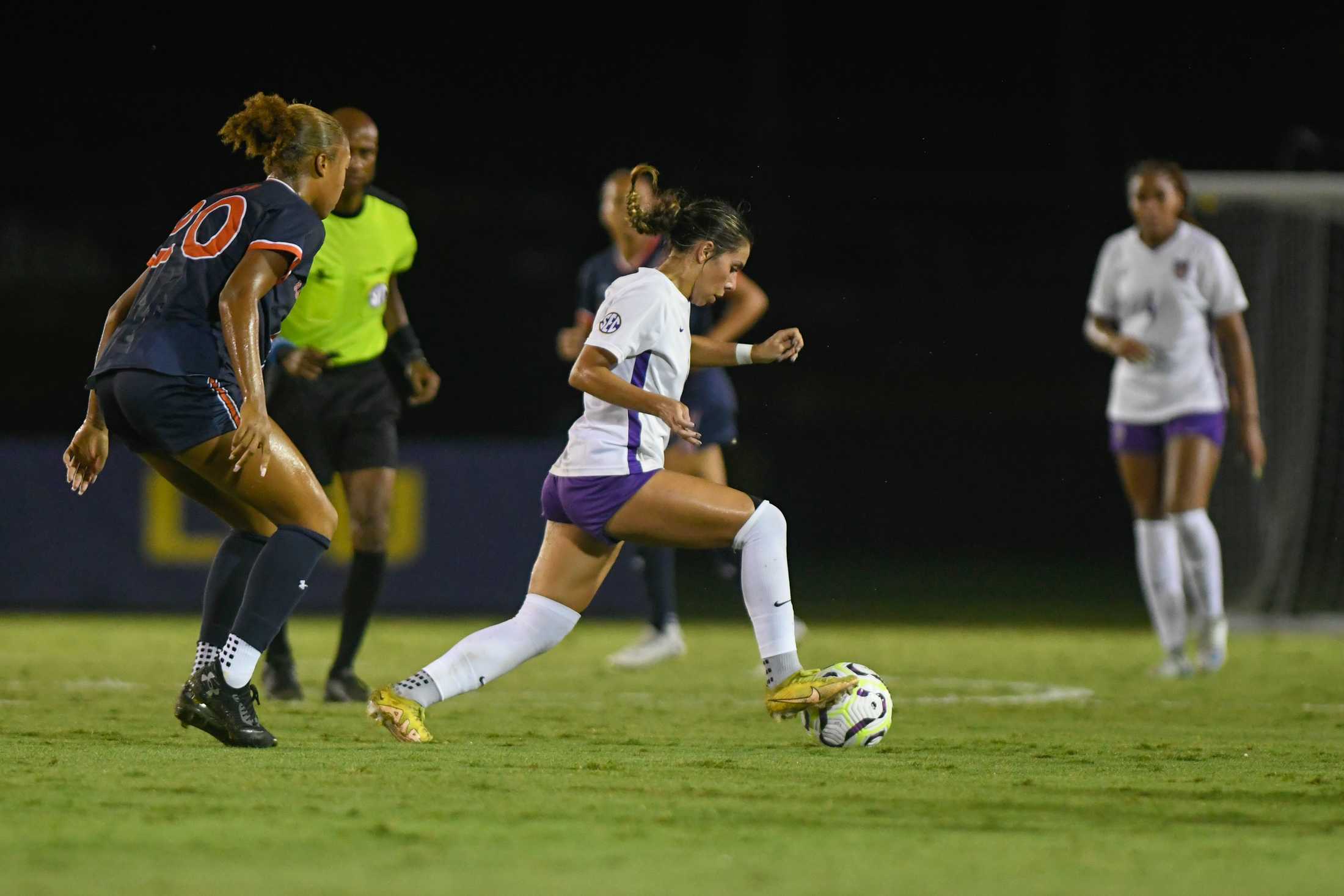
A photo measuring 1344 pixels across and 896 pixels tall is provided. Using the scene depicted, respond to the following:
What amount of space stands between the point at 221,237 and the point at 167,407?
1.65 feet

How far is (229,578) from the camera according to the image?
559cm

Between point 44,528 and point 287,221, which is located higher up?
point 287,221

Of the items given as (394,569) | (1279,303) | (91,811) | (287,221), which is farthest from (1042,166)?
(91,811)

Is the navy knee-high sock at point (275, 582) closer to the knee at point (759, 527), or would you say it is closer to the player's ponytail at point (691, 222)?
the knee at point (759, 527)

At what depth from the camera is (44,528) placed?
38.0 ft

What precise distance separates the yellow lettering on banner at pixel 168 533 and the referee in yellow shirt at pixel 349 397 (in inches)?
181

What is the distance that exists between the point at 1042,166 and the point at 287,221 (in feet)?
57.9

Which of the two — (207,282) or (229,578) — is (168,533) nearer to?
(229,578)

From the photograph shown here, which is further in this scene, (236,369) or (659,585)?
(659,585)

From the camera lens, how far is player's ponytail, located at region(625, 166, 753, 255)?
551cm

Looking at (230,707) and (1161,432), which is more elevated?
(1161,432)

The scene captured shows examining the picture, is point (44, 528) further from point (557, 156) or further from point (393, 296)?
point (557, 156)

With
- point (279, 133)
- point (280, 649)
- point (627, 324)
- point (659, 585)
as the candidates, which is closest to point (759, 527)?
point (627, 324)

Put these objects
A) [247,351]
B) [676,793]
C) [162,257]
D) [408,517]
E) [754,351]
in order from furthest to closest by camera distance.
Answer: [408,517]
[754,351]
[162,257]
[247,351]
[676,793]
